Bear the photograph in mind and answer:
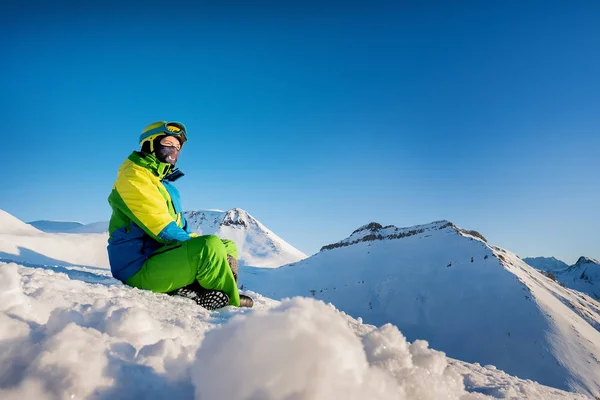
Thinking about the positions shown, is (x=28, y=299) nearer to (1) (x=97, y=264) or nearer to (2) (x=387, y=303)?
(1) (x=97, y=264)

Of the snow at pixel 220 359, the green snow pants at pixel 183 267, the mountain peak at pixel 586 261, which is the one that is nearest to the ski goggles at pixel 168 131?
the green snow pants at pixel 183 267

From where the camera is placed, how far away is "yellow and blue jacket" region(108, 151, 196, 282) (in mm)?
3207

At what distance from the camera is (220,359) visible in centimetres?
88

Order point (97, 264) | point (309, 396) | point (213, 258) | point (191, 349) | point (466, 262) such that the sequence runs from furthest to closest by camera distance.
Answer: point (466, 262), point (97, 264), point (213, 258), point (191, 349), point (309, 396)

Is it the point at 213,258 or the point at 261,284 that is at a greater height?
the point at 213,258

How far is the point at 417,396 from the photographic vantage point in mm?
1029

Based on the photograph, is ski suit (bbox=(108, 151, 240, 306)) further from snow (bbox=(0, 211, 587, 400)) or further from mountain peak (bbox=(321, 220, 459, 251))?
mountain peak (bbox=(321, 220, 459, 251))

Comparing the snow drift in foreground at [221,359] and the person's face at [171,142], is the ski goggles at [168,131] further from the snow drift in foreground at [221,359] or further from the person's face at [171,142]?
the snow drift in foreground at [221,359]

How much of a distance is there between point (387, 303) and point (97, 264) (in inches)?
410

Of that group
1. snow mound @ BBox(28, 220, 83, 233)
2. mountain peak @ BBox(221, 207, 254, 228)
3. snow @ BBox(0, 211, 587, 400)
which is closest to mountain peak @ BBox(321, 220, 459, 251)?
snow mound @ BBox(28, 220, 83, 233)

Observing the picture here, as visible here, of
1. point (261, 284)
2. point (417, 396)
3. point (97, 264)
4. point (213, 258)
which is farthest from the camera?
point (261, 284)

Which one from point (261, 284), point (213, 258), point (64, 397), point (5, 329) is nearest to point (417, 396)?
point (64, 397)

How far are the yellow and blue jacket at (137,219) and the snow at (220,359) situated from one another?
72.7 inches

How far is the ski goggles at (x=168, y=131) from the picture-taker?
3656 millimetres
